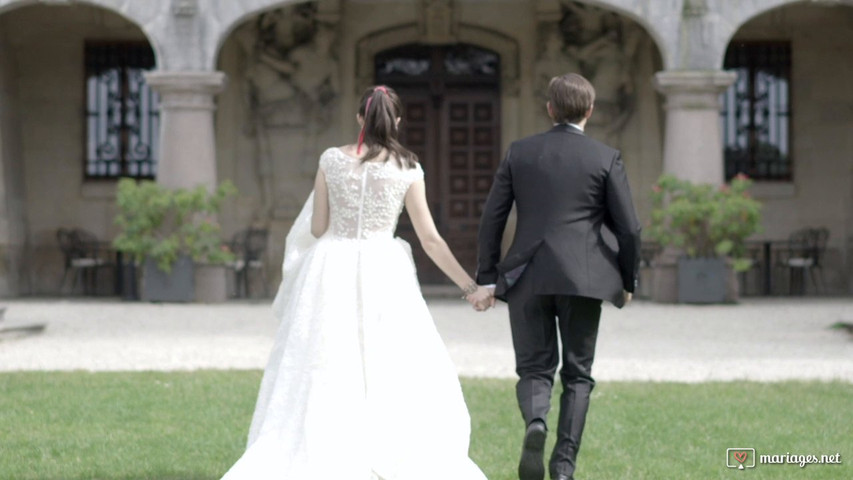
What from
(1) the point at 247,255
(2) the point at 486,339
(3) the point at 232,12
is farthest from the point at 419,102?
(2) the point at 486,339

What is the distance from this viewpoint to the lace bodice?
18.1 ft

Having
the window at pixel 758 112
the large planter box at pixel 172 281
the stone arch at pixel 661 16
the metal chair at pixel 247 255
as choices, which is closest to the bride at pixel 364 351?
the large planter box at pixel 172 281

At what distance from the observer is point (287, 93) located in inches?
773

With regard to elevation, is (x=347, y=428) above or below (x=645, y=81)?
below

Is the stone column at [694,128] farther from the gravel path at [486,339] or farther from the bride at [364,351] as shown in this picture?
the bride at [364,351]

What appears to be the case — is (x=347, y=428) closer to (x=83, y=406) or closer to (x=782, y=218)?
(x=83, y=406)

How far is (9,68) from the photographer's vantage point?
1931 centimetres

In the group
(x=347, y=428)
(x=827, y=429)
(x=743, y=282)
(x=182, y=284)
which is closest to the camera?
(x=347, y=428)

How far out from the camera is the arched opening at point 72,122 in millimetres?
19469

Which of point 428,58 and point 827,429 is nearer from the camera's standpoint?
point 827,429

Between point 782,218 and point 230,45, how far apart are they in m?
7.72

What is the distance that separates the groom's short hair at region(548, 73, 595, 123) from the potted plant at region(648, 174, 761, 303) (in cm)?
1093

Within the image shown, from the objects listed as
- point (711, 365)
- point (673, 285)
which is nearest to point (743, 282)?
point (673, 285)

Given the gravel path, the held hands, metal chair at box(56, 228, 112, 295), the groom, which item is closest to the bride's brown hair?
the groom
